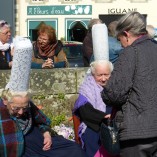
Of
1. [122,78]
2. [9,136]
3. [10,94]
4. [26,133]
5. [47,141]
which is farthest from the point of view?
[47,141]

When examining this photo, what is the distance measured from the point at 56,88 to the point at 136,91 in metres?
2.47

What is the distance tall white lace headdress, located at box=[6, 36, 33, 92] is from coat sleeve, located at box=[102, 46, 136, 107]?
2.90 ft

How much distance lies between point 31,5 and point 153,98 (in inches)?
884

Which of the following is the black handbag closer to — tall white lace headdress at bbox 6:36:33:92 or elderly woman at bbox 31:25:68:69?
tall white lace headdress at bbox 6:36:33:92

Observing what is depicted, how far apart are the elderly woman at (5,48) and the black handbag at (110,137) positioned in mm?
2318

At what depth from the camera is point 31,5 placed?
25750 mm

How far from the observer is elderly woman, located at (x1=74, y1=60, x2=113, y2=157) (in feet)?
15.4

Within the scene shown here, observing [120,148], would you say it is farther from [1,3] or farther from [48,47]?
[1,3]

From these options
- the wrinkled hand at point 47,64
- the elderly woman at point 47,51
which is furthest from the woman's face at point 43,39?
the wrinkled hand at point 47,64

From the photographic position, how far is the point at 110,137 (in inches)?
157

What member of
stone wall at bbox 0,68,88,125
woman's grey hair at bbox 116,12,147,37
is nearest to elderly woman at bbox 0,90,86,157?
woman's grey hair at bbox 116,12,147,37

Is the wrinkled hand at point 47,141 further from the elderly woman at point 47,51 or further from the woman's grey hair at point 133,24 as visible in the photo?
the elderly woman at point 47,51

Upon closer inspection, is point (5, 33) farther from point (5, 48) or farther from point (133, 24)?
point (133, 24)

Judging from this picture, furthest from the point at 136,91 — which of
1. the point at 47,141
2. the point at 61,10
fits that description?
the point at 61,10
